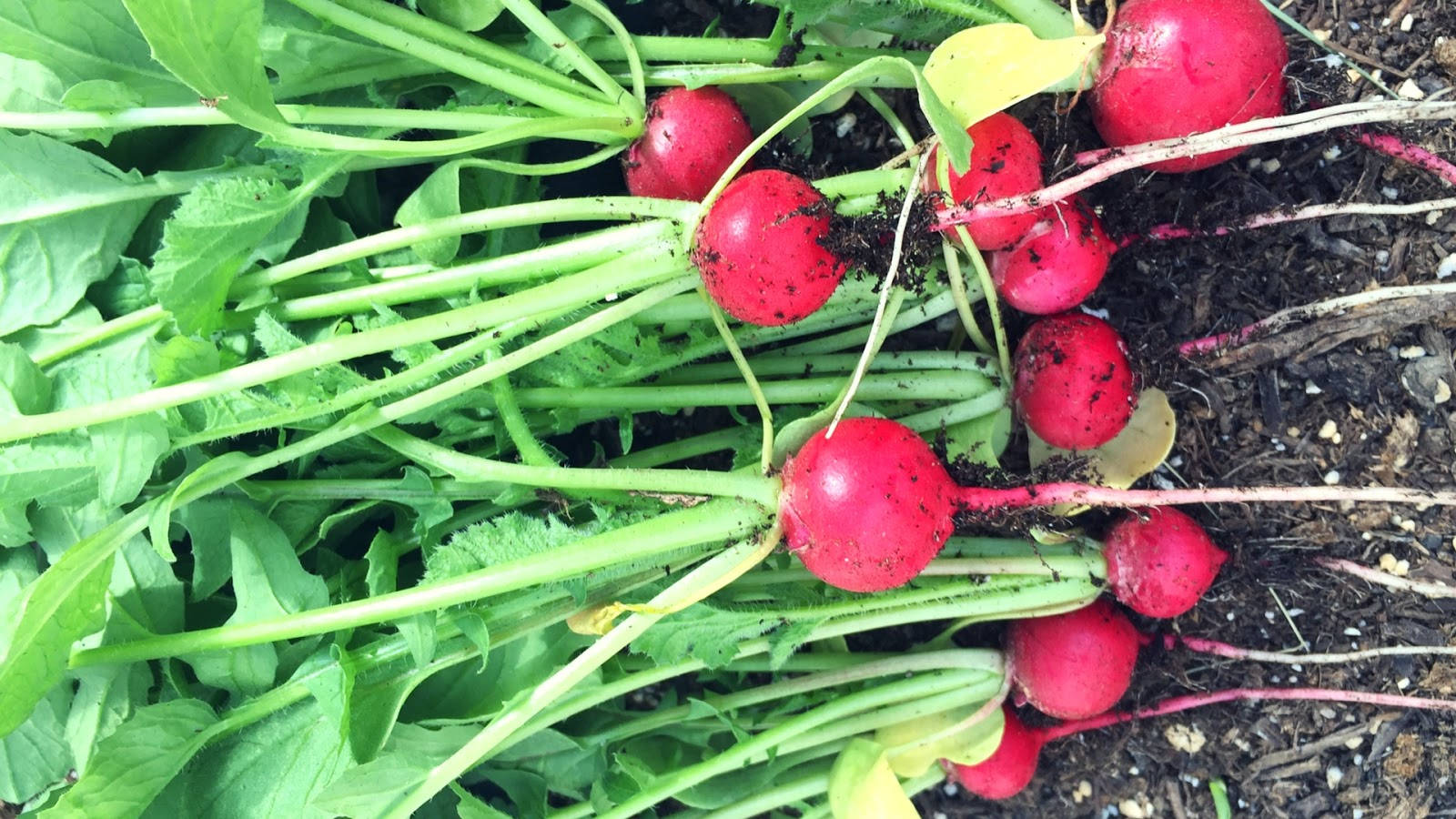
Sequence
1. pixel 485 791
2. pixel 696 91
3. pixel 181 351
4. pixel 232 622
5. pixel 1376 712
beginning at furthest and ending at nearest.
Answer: pixel 485 791 → pixel 1376 712 → pixel 696 91 → pixel 232 622 → pixel 181 351

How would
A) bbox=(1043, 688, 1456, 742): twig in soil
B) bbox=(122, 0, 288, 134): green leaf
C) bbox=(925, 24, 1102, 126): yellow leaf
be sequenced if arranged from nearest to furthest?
bbox=(122, 0, 288, 134): green leaf → bbox=(925, 24, 1102, 126): yellow leaf → bbox=(1043, 688, 1456, 742): twig in soil

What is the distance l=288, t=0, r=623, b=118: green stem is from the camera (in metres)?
1.20

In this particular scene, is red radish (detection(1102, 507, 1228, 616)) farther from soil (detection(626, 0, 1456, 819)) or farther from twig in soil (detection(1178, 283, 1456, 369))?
twig in soil (detection(1178, 283, 1456, 369))

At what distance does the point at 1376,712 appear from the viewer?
1.56m

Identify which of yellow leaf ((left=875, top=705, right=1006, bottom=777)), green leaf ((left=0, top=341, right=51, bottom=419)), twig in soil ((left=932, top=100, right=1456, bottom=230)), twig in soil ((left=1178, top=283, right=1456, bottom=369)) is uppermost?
green leaf ((left=0, top=341, right=51, bottom=419))

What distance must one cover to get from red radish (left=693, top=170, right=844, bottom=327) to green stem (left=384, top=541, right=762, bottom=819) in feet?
1.19

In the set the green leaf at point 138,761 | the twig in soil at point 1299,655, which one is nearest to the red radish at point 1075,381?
the twig in soil at point 1299,655

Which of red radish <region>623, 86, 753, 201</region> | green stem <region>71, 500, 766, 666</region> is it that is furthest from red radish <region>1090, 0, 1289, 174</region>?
green stem <region>71, 500, 766, 666</region>

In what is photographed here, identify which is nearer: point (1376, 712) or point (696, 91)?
point (696, 91)

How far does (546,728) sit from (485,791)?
401 millimetres

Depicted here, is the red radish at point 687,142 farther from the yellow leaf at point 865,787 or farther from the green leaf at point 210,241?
the yellow leaf at point 865,787

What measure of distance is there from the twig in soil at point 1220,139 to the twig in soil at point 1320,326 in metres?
0.32

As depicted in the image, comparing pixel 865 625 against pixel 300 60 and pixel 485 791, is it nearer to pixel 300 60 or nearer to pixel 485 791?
pixel 485 791

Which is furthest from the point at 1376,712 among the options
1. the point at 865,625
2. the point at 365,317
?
the point at 365,317
